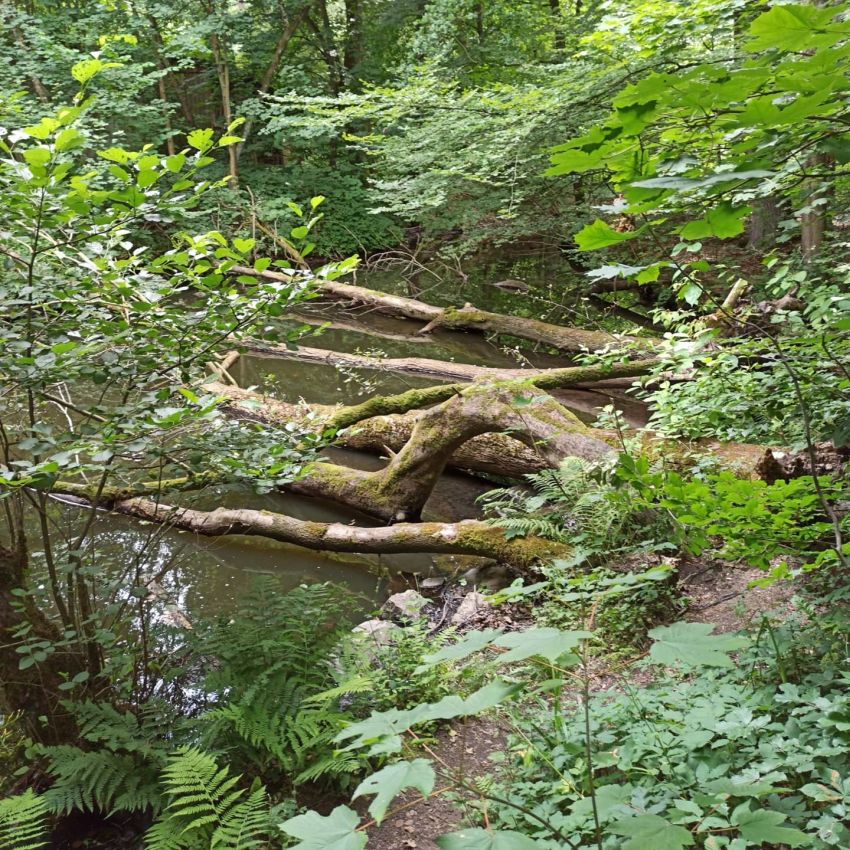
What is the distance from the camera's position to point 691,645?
1.14m

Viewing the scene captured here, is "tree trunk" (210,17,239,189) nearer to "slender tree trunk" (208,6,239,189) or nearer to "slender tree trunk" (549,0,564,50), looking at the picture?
"slender tree trunk" (208,6,239,189)

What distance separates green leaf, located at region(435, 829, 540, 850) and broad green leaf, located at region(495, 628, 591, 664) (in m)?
0.28

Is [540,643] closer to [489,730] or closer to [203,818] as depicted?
[203,818]

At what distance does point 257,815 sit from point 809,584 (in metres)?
2.59

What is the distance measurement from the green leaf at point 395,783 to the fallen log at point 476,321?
7.74m

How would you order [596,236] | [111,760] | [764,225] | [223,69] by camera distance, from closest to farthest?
[596,236] < [111,760] < [764,225] < [223,69]

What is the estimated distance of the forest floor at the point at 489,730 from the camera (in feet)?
9.07

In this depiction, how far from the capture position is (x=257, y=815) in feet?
8.49

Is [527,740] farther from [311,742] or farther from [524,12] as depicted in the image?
[524,12]

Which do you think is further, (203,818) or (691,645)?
(203,818)

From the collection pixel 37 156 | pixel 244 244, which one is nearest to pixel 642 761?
pixel 244 244

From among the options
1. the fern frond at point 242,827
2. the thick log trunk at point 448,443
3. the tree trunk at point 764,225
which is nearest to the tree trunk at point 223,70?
the tree trunk at point 764,225

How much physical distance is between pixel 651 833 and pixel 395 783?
0.58 meters

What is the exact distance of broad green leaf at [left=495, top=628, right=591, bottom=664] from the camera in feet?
3.46
